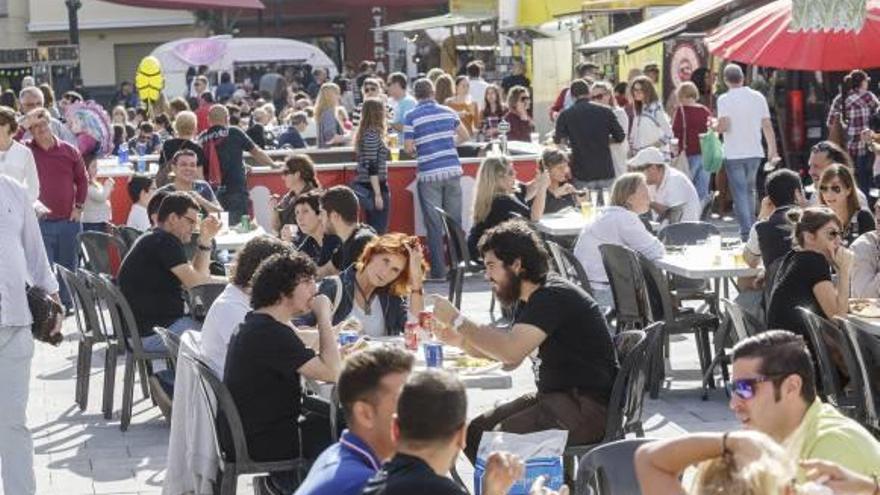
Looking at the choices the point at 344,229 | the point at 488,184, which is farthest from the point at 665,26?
the point at 344,229

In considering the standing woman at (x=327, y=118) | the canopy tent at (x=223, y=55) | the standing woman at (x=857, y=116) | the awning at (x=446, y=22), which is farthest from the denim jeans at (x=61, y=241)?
the awning at (x=446, y=22)

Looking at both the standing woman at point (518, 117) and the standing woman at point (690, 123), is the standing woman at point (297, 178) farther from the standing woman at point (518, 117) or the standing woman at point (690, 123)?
the standing woman at point (518, 117)

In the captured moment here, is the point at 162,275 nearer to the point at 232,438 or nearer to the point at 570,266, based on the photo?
the point at 570,266

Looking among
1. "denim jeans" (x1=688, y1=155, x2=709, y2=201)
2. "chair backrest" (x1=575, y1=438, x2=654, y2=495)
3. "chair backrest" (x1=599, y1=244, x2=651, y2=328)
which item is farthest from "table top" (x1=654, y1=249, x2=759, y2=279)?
"denim jeans" (x1=688, y1=155, x2=709, y2=201)

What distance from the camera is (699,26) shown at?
77.6 feet

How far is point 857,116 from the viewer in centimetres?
2077

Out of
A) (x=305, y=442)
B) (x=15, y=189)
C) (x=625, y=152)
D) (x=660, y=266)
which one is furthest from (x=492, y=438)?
(x=625, y=152)

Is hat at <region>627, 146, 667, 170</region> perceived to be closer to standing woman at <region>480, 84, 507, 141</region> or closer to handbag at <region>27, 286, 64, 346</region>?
handbag at <region>27, 286, 64, 346</region>

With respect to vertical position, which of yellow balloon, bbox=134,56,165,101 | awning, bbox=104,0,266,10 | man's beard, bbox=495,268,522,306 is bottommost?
man's beard, bbox=495,268,522,306

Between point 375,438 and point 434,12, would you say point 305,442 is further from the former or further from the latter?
point 434,12

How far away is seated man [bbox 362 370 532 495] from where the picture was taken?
15.4 feet

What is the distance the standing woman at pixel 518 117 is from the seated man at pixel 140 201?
9.02 meters

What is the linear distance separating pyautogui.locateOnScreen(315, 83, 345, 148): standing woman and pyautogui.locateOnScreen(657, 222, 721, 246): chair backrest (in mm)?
8798

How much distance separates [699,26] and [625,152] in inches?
193
